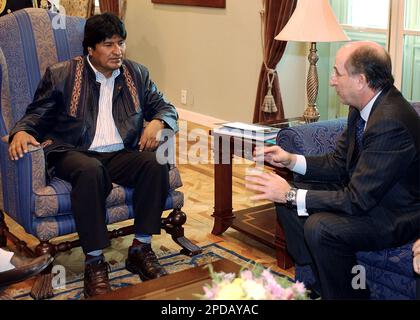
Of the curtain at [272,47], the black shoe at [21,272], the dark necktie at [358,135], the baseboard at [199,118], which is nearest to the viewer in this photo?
the black shoe at [21,272]

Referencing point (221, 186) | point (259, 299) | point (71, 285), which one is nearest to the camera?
point (259, 299)

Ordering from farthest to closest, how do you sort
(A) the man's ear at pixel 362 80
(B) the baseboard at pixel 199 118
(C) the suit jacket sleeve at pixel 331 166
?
(B) the baseboard at pixel 199 118 < (C) the suit jacket sleeve at pixel 331 166 < (A) the man's ear at pixel 362 80

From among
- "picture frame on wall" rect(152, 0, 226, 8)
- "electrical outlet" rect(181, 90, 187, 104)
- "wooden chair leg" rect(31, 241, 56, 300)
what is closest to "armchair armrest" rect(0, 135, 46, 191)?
"wooden chair leg" rect(31, 241, 56, 300)

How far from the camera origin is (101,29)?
311 cm

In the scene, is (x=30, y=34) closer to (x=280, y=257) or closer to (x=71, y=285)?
(x=71, y=285)

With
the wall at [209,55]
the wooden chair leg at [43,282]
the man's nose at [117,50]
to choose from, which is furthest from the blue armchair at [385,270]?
the wall at [209,55]

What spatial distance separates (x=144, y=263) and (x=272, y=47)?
2.26 m

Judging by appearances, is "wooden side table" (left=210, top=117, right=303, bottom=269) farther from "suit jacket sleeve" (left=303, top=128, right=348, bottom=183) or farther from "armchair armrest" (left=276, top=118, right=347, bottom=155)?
"suit jacket sleeve" (left=303, top=128, right=348, bottom=183)

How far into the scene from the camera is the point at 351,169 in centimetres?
259

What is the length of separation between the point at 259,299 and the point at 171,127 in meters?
1.69

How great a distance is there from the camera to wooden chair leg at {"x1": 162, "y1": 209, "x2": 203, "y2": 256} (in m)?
3.24

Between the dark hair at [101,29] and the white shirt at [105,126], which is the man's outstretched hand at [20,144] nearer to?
the white shirt at [105,126]

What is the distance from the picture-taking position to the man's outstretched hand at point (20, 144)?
2.84 m
